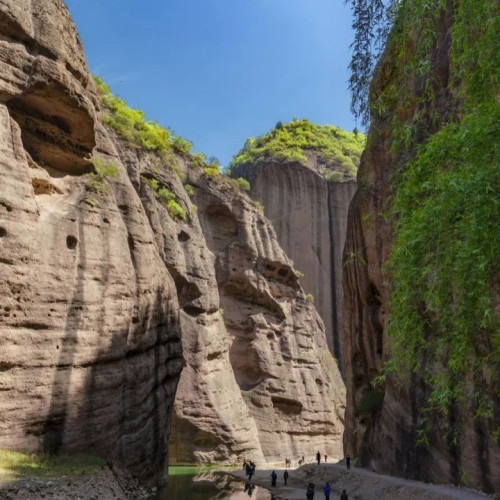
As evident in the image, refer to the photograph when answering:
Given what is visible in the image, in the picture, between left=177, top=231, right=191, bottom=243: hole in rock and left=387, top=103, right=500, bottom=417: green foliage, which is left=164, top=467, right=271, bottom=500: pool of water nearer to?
left=177, top=231, right=191, bottom=243: hole in rock

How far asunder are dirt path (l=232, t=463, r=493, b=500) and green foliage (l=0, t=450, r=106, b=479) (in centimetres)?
975

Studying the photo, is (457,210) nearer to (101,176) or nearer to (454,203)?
(454,203)

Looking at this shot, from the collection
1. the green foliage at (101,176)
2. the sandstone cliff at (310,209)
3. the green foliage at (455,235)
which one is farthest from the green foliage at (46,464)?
the sandstone cliff at (310,209)

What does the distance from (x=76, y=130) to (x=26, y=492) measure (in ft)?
39.2

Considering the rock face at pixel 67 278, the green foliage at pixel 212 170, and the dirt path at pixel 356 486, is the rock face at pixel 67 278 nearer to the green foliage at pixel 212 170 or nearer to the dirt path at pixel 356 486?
the dirt path at pixel 356 486

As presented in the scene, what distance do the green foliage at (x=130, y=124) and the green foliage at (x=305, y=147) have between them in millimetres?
24713

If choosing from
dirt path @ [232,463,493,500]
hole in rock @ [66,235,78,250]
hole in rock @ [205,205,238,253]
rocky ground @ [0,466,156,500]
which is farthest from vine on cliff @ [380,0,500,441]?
hole in rock @ [205,205,238,253]

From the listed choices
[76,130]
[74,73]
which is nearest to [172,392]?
[76,130]

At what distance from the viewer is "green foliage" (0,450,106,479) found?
37.9ft

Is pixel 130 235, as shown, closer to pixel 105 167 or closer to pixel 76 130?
pixel 105 167

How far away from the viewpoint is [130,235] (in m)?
18.7

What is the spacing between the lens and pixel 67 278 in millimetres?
14812

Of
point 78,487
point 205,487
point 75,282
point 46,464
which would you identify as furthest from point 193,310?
point 78,487

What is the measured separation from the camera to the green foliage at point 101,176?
17.4 meters
